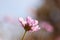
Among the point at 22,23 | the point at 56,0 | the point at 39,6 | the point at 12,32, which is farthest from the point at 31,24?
the point at 56,0

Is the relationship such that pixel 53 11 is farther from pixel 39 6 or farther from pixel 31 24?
pixel 31 24

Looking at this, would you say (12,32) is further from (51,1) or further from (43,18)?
(51,1)

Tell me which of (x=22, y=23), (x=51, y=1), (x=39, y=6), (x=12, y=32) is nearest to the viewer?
(x=22, y=23)

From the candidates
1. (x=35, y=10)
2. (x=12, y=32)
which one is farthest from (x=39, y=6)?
(x=12, y=32)

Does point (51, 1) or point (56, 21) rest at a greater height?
point (51, 1)

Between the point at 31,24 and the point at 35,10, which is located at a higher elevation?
the point at 31,24

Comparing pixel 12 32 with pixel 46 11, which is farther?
pixel 46 11

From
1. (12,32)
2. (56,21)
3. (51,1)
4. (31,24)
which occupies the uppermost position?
(31,24)

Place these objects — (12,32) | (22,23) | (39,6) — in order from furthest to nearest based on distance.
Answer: (39,6)
(12,32)
(22,23)

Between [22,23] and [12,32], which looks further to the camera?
[12,32]
